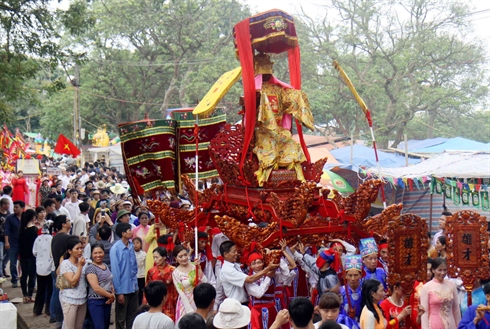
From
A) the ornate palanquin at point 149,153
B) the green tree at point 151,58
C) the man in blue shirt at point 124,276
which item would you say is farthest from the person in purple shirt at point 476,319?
the green tree at point 151,58

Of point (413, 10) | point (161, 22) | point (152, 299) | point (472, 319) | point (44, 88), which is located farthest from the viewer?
point (161, 22)

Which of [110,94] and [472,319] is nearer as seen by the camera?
[472,319]

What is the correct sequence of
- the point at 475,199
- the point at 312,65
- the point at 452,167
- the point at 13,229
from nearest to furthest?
the point at 13,229
the point at 475,199
the point at 452,167
the point at 312,65

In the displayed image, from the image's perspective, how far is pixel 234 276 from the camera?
601 cm

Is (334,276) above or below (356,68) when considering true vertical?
below

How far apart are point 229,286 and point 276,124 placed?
2306 mm

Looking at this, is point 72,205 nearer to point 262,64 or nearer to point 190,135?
point 190,135

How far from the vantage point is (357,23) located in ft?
74.7

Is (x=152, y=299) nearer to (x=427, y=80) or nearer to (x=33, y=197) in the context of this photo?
(x=33, y=197)

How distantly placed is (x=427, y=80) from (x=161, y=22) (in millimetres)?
11457

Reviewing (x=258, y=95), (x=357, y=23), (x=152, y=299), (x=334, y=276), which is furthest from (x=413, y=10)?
(x=152, y=299)

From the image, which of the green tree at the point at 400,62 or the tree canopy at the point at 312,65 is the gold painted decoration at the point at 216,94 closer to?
the tree canopy at the point at 312,65

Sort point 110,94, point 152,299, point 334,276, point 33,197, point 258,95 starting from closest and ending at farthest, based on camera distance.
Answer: point 152,299, point 334,276, point 258,95, point 33,197, point 110,94

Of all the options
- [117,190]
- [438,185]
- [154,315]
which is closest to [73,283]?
[154,315]
